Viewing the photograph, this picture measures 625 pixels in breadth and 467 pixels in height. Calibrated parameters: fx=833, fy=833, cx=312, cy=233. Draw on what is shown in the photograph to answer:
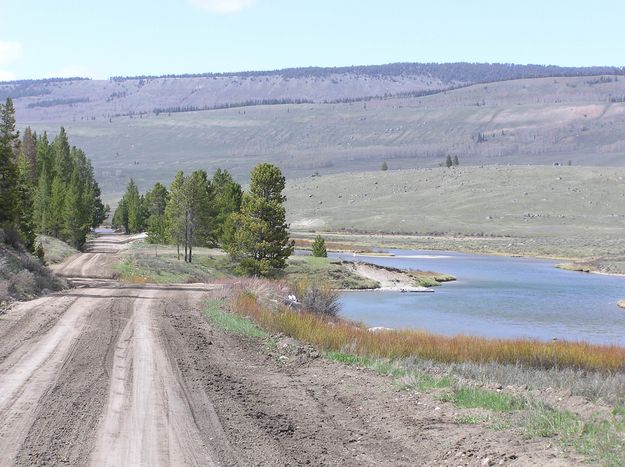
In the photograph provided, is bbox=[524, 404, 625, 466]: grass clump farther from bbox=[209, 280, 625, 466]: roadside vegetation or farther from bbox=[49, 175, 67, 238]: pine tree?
bbox=[49, 175, 67, 238]: pine tree

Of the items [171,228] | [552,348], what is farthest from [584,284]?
[552,348]

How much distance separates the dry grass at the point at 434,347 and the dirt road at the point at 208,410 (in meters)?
1.53

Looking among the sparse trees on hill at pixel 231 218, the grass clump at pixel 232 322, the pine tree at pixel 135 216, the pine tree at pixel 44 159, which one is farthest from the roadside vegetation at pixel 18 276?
the pine tree at pixel 135 216

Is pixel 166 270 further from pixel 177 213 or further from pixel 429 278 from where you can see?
pixel 429 278

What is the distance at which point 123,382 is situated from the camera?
46.5 ft

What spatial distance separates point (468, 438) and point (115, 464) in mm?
4521

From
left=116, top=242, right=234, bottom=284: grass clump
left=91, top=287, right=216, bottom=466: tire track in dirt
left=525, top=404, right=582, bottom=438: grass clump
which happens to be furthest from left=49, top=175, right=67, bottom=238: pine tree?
left=525, top=404, right=582, bottom=438: grass clump

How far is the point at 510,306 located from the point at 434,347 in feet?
132

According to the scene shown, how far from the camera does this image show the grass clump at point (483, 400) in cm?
1272

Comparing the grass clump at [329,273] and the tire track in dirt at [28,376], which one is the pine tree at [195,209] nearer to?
the grass clump at [329,273]

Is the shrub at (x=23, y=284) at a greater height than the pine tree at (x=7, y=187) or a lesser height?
lesser

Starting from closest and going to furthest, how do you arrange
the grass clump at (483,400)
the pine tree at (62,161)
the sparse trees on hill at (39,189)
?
the grass clump at (483,400)
the sparse trees on hill at (39,189)
the pine tree at (62,161)

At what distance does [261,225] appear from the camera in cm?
5894

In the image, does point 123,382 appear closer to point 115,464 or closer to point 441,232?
point 115,464
